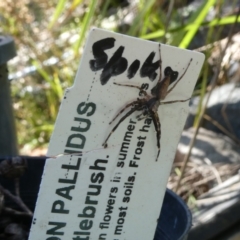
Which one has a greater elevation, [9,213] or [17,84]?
[9,213]

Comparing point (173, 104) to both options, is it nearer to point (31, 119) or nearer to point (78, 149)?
point (78, 149)

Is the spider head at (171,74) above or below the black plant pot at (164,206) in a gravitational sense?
above

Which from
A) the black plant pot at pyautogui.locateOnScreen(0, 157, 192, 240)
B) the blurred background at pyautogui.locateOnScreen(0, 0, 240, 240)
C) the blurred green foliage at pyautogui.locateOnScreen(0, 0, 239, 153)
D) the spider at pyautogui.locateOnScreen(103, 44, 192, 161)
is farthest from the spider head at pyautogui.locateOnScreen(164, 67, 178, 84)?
the blurred green foliage at pyautogui.locateOnScreen(0, 0, 239, 153)

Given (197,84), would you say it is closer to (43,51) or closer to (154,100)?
(43,51)

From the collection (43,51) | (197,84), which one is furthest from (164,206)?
(43,51)

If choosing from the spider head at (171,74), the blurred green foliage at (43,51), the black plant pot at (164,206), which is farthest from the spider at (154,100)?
the blurred green foliage at (43,51)

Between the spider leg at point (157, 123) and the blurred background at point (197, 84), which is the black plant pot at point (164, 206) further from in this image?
the blurred background at point (197, 84)

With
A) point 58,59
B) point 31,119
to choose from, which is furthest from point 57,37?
point 31,119
